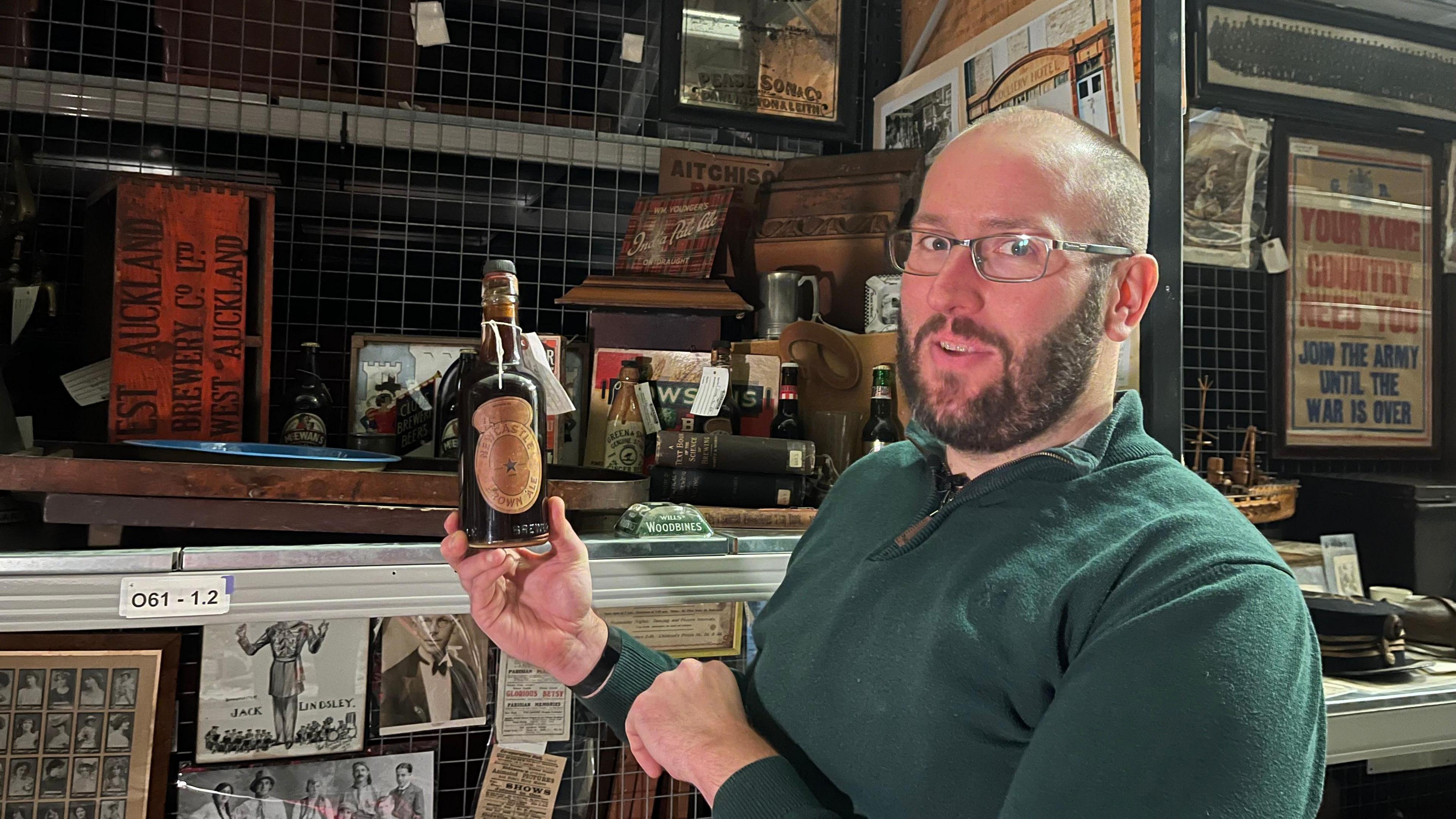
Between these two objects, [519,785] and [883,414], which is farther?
[519,785]

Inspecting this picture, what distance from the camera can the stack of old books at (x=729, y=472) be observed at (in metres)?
1.55

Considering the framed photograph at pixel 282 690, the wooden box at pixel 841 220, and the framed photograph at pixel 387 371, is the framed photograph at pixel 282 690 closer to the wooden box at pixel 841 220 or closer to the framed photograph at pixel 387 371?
the framed photograph at pixel 387 371

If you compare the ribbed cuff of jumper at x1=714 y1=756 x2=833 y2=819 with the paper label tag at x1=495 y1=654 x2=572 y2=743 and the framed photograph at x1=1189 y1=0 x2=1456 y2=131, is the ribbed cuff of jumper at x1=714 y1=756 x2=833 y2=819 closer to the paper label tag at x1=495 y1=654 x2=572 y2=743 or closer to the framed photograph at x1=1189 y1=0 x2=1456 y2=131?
the paper label tag at x1=495 y1=654 x2=572 y2=743

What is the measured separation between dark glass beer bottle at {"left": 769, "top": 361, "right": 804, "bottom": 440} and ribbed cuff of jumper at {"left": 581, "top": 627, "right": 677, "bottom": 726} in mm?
561

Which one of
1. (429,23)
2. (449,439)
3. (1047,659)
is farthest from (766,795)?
(429,23)

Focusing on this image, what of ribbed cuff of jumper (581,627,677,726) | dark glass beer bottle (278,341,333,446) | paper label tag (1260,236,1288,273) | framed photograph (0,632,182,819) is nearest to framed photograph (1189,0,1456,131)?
paper label tag (1260,236,1288,273)

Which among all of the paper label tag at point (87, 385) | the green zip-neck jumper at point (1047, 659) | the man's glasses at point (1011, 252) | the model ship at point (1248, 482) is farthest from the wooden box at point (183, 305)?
the model ship at point (1248, 482)

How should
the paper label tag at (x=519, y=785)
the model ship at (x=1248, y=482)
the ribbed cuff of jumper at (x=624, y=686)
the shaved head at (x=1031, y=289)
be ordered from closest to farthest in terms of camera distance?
1. the shaved head at (x=1031, y=289)
2. the ribbed cuff of jumper at (x=624, y=686)
3. the paper label tag at (x=519, y=785)
4. the model ship at (x=1248, y=482)

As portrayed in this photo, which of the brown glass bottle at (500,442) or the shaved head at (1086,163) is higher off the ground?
the shaved head at (1086,163)

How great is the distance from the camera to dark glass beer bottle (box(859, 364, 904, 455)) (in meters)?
1.76

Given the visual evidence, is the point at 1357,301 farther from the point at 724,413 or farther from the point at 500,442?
the point at 500,442

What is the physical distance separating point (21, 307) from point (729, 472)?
1.31 meters

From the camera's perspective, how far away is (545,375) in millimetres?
1220

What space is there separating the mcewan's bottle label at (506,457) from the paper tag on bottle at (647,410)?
26.7 inches
